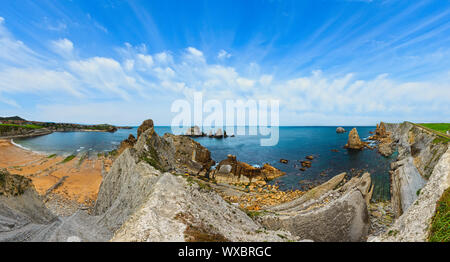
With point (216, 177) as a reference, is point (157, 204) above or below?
above

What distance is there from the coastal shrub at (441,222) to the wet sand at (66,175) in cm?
2708

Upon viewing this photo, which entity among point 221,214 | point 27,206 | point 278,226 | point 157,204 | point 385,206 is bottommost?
point 385,206

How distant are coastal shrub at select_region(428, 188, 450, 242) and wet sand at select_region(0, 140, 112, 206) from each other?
2708cm

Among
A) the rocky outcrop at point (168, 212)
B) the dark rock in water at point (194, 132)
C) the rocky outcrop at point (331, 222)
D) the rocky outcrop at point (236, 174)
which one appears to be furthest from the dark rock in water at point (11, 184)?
the dark rock in water at point (194, 132)

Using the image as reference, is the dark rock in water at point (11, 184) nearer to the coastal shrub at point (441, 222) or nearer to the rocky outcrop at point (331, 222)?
the rocky outcrop at point (331, 222)

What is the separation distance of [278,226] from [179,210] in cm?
814

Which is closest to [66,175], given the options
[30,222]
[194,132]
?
[30,222]

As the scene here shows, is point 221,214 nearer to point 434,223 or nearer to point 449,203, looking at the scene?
point 434,223

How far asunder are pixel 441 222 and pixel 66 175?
42104mm

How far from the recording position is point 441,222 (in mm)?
6684

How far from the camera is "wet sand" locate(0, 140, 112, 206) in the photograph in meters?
20.1
